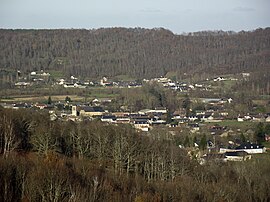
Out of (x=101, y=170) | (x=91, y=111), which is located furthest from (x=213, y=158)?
(x=91, y=111)

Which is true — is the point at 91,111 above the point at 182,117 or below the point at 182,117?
above

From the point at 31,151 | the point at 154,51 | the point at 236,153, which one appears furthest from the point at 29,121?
the point at 154,51

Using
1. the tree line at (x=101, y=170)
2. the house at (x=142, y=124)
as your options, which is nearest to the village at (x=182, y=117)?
the house at (x=142, y=124)

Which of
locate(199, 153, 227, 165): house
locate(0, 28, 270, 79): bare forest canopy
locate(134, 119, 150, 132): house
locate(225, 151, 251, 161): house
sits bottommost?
locate(225, 151, 251, 161): house

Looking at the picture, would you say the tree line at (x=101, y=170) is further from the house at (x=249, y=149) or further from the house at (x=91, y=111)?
the house at (x=91, y=111)

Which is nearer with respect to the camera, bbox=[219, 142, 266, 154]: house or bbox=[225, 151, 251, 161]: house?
bbox=[225, 151, 251, 161]: house

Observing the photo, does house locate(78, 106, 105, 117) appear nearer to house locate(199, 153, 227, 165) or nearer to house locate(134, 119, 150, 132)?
house locate(134, 119, 150, 132)

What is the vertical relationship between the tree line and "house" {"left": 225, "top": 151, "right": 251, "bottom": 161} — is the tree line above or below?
above

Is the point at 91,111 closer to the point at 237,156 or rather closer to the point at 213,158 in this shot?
the point at 237,156

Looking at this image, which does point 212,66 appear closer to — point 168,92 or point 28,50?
point 168,92

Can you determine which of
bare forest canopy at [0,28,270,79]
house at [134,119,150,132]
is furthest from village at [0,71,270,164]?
bare forest canopy at [0,28,270,79]
